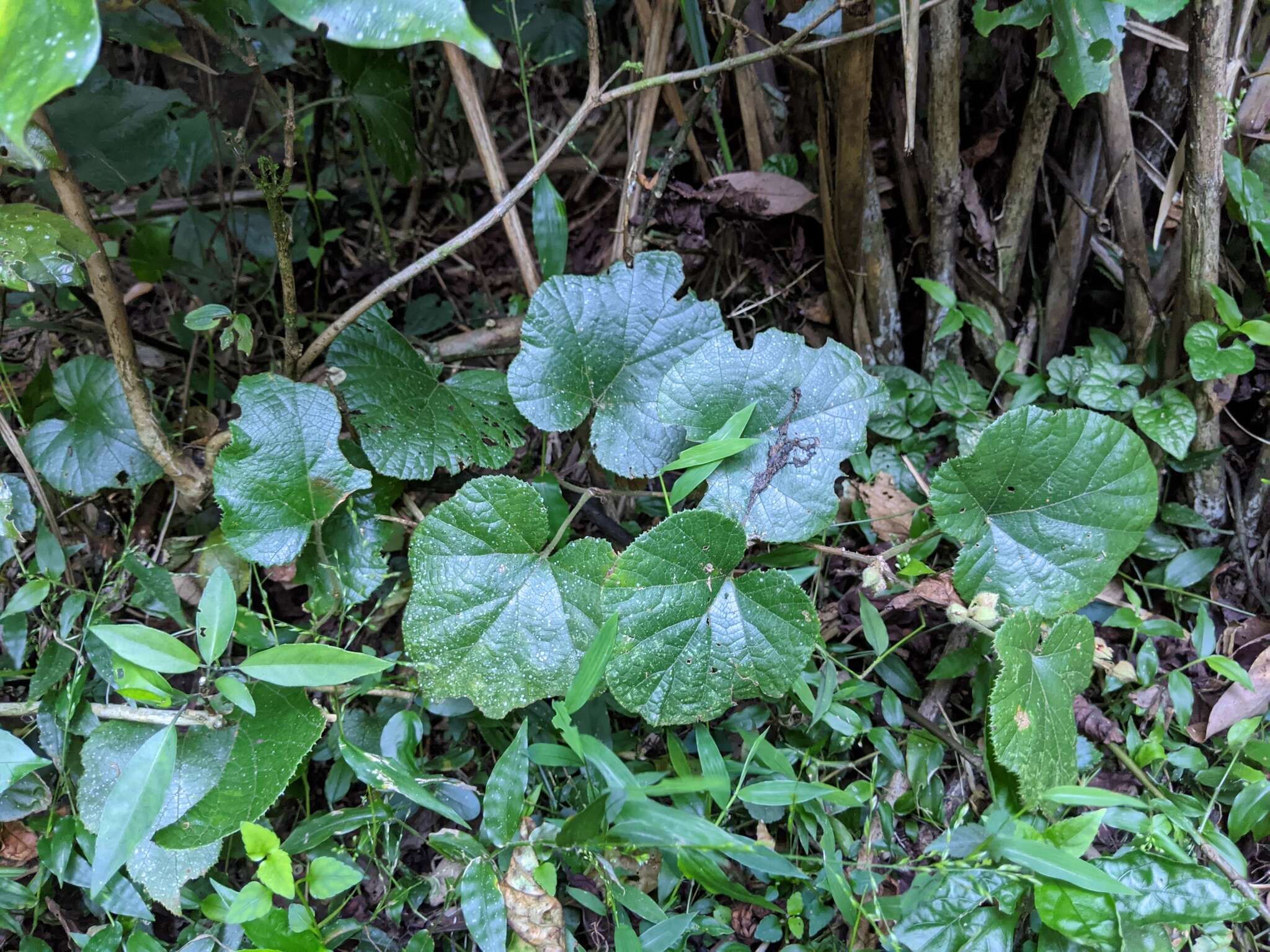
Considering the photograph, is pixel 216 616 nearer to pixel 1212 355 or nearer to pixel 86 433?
pixel 86 433

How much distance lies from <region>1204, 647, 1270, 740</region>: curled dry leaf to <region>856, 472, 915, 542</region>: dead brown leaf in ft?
1.65

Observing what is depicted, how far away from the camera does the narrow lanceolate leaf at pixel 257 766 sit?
3.30 ft

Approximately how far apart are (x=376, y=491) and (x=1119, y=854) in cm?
113

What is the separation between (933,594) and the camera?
3.67 ft

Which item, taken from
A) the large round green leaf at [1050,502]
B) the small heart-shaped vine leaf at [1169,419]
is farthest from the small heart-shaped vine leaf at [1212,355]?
the large round green leaf at [1050,502]

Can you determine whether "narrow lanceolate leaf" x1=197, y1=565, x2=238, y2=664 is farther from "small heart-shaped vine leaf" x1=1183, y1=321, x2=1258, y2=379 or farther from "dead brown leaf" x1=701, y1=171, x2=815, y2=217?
"small heart-shaped vine leaf" x1=1183, y1=321, x2=1258, y2=379

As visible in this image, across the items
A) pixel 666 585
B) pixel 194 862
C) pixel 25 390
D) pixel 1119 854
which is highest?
pixel 25 390

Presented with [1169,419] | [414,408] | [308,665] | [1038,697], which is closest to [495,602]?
[308,665]

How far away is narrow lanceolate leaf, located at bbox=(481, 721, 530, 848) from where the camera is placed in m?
1.03

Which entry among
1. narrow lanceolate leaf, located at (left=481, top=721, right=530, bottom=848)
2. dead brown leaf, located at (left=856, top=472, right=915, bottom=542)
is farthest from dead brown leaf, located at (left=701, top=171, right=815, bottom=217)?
narrow lanceolate leaf, located at (left=481, top=721, right=530, bottom=848)

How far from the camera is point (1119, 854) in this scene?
102cm

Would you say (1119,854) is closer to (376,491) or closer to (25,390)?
(376,491)

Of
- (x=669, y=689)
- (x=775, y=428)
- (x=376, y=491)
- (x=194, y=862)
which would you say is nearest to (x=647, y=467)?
(x=775, y=428)

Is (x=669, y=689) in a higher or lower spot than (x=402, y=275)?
lower
